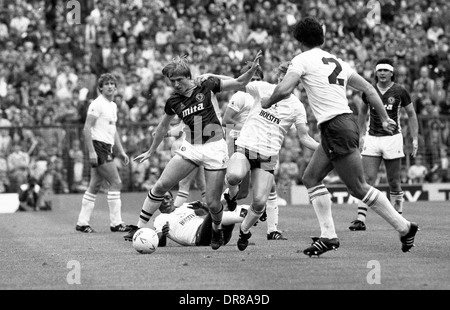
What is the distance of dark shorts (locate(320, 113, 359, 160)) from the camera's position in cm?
1061

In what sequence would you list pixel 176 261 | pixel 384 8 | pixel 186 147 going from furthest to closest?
1. pixel 384 8
2. pixel 186 147
3. pixel 176 261

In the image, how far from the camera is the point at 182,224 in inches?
502

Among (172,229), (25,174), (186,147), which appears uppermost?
(186,147)

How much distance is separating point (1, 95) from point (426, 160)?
36.7 ft

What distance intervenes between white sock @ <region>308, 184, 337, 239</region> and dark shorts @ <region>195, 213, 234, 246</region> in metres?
1.57

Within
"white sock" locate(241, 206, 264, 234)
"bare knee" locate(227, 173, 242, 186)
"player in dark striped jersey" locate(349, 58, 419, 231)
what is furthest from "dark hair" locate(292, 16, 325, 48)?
"player in dark striped jersey" locate(349, 58, 419, 231)

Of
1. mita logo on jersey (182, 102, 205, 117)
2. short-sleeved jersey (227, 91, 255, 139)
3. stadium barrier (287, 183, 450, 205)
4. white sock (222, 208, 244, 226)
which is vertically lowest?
stadium barrier (287, 183, 450, 205)

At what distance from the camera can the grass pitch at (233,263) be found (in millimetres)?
8961

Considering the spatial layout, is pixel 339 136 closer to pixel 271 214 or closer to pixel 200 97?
pixel 200 97

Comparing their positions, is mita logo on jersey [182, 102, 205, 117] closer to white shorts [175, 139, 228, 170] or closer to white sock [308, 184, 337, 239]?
white shorts [175, 139, 228, 170]

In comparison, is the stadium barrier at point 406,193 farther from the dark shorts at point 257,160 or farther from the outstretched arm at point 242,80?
the outstretched arm at point 242,80

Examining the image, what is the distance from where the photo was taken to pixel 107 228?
1711cm
